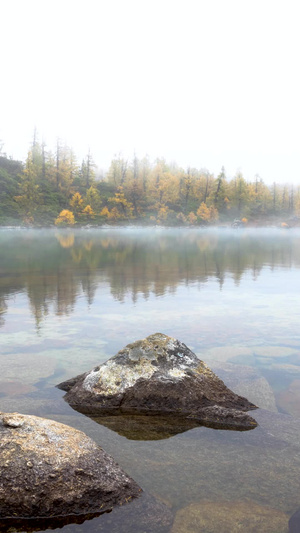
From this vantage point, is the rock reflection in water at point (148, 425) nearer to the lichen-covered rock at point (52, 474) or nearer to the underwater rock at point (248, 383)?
the underwater rock at point (248, 383)

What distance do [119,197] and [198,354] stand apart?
13416cm

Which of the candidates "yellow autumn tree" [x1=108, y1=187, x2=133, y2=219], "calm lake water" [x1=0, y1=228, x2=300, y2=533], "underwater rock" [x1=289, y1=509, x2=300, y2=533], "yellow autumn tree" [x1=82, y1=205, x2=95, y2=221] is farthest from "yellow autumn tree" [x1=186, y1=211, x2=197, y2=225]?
"underwater rock" [x1=289, y1=509, x2=300, y2=533]

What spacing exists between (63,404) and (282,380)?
14.0ft

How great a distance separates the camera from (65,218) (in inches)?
4515

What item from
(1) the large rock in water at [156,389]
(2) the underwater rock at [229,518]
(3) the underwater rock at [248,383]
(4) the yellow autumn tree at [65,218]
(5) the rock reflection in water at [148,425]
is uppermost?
(4) the yellow autumn tree at [65,218]

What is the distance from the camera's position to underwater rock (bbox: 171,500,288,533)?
446 centimetres

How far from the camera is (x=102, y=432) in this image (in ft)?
21.3

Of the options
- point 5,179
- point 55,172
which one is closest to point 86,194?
point 55,172

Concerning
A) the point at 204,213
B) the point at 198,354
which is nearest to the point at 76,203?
the point at 204,213

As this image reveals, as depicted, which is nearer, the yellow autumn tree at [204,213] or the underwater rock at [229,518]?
the underwater rock at [229,518]

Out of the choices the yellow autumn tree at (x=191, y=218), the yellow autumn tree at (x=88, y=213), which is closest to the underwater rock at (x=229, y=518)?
the yellow autumn tree at (x=88, y=213)

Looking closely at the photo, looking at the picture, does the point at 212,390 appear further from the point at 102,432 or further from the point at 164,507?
the point at 164,507

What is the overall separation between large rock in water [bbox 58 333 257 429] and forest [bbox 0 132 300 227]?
341ft

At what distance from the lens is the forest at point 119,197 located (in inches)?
4542
